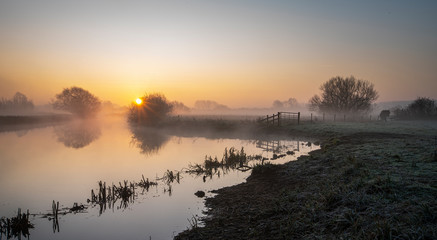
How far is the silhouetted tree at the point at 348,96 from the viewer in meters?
58.1

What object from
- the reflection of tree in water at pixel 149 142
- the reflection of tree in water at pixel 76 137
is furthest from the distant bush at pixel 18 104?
the reflection of tree in water at pixel 149 142

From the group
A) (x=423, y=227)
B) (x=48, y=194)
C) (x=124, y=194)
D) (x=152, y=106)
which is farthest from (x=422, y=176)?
(x=152, y=106)

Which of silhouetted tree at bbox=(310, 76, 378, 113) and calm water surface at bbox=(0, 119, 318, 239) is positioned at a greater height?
silhouetted tree at bbox=(310, 76, 378, 113)

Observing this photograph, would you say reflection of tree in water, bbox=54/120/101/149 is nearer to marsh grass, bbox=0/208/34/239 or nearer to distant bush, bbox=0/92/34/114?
marsh grass, bbox=0/208/34/239

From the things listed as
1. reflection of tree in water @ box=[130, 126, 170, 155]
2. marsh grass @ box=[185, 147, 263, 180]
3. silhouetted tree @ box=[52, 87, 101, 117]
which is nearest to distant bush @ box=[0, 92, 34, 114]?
silhouetted tree @ box=[52, 87, 101, 117]

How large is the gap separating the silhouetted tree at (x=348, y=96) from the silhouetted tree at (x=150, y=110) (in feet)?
134

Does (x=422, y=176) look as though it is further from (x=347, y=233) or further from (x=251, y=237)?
(x=251, y=237)

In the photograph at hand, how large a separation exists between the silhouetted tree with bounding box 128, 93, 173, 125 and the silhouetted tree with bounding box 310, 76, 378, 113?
40855mm

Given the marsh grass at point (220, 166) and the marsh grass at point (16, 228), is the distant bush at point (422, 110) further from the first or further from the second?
the marsh grass at point (16, 228)

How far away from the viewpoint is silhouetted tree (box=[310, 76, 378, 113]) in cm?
5809

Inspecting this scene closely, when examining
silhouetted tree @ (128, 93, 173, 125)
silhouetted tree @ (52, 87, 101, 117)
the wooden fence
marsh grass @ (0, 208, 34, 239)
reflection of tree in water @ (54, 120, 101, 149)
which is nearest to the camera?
marsh grass @ (0, 208, 34, 239)

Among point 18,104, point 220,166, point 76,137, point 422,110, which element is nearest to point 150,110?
point 76,137

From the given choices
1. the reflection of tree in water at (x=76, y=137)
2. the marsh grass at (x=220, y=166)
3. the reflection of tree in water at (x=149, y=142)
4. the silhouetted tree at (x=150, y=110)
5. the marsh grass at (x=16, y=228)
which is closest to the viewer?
the marsh grass at (x=16, y=228)

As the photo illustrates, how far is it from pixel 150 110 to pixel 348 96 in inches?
1882
